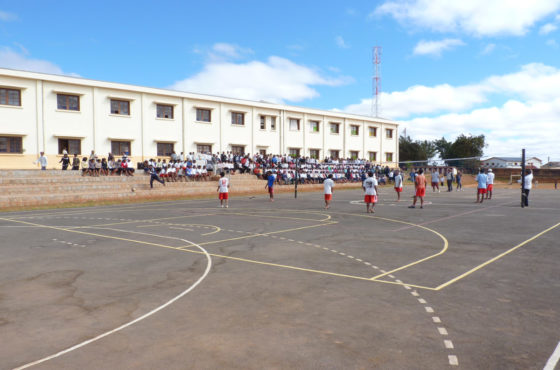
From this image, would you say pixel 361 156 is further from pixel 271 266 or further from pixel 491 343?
pixel 491 343

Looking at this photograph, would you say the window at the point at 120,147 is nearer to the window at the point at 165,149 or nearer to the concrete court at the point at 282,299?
the window at the point at 165,149

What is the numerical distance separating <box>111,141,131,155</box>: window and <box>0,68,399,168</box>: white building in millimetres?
74

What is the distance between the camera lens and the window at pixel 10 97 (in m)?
27.6

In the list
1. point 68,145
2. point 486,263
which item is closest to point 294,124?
point 68,145

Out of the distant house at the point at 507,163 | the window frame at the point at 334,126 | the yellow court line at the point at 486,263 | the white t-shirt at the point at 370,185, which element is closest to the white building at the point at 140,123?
the window frame at the point at 334,126

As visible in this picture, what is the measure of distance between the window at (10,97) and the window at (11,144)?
2281 millimetres

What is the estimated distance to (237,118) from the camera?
129ft

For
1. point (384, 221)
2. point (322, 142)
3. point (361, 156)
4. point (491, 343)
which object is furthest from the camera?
point (361, 156)

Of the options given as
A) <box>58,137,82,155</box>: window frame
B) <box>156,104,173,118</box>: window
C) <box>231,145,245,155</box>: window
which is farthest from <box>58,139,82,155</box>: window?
<box>231,145,245,155</box>: window

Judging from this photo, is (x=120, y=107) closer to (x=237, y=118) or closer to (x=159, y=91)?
(x=159, y=91)

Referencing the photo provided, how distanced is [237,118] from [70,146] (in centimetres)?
1479

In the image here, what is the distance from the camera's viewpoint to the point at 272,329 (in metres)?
5.07

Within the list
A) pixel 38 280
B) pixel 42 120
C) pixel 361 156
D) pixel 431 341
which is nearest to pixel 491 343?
pixel 431 341

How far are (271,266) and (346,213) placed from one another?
10066mm
